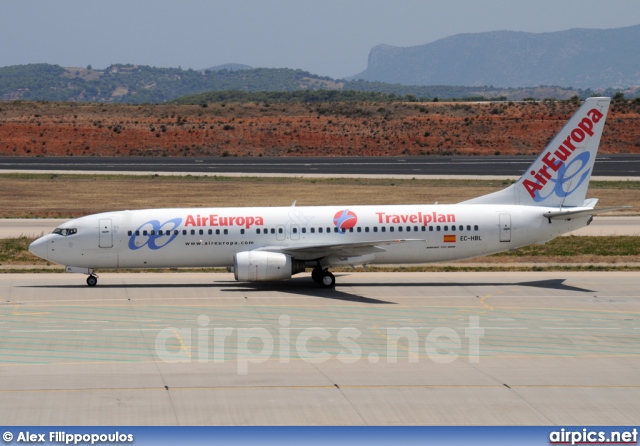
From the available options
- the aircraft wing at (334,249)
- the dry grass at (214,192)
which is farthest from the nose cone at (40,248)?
the dry grass at (214,192)

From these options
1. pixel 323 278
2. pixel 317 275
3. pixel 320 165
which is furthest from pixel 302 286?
pixel 320 165

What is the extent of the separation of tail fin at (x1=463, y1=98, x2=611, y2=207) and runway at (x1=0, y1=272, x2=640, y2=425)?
3.81 m

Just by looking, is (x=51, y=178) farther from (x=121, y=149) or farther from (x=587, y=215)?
(x=587, y=215)

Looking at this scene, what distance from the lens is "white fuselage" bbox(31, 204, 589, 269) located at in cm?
3969

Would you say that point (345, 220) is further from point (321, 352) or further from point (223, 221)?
point (321, 352)

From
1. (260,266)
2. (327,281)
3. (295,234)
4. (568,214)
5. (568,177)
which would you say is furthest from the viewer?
(568,177)

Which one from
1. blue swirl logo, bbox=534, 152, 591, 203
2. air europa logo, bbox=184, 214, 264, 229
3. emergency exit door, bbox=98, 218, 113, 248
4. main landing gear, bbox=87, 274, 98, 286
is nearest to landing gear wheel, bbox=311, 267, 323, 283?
air europa logo, bbox=184, 214, 264, 229

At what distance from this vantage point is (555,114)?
477 ft

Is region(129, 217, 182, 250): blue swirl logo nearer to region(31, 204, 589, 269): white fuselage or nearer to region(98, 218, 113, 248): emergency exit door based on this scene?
region(31, 204, 589, 269): white fuselage

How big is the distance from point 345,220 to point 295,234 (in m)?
2.32

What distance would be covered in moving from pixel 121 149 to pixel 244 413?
4339 inches

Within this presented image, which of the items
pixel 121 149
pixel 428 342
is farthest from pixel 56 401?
pixel 121 149

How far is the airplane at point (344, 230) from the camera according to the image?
3969 cm

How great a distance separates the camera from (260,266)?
125 ft
